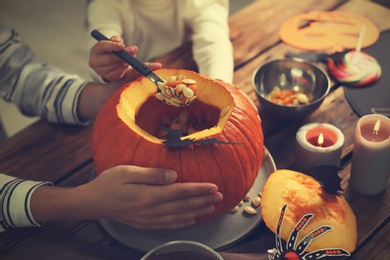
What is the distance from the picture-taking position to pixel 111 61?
941 millimetres

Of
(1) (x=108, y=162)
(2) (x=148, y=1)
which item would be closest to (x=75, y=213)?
(1) (x=108, y=162)

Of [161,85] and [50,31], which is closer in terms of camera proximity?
→ [161,85]

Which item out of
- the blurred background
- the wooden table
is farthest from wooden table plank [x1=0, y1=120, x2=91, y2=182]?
the blurred background

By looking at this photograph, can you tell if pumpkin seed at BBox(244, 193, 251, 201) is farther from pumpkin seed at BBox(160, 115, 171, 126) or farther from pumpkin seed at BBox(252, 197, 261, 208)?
pumpkin seed at BBox(160, 115, 171, 126)

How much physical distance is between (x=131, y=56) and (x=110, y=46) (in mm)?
46

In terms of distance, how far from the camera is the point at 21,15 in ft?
9.23

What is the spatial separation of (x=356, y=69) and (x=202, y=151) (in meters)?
0.54

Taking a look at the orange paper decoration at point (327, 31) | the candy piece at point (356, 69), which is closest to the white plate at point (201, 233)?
the candy piece at point (356, 69)

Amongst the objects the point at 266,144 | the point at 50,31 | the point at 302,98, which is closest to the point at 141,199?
the point at 266,144

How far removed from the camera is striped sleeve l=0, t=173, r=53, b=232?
0.84 metres

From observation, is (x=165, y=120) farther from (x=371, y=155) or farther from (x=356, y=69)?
A: (x=356, y=69)

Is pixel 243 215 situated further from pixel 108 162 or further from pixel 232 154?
pixel 108 162

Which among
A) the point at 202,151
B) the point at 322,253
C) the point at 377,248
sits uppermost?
the point at 202,151

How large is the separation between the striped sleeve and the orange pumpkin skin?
0.14 m
